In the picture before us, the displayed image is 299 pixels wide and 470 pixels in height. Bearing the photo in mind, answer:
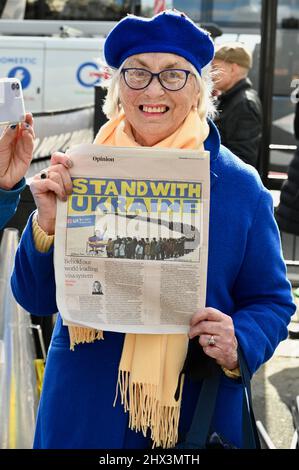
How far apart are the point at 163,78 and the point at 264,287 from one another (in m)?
0.57

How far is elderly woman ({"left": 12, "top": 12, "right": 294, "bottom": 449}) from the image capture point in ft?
6.82

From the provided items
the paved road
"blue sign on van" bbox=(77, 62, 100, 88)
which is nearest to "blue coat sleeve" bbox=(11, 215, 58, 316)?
the paved road

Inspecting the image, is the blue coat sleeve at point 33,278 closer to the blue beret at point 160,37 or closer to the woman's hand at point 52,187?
the woman's hand at point 52,187

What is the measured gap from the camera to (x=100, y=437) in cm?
210

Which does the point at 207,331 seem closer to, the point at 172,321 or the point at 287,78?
the point at 172,321

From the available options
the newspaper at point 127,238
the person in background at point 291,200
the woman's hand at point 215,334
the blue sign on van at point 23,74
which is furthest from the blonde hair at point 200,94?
the blue sign on van at point 23,74

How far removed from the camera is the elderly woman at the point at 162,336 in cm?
208

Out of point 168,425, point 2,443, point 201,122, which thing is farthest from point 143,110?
point 2,443

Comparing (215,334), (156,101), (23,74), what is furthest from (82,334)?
(23,74)

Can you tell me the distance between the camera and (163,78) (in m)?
2.11

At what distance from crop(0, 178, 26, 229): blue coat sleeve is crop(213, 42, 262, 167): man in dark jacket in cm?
362

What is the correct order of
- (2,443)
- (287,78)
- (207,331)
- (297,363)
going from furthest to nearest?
(287,78) < (297,363) < (2,443) < (207,331)

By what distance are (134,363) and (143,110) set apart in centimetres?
62
